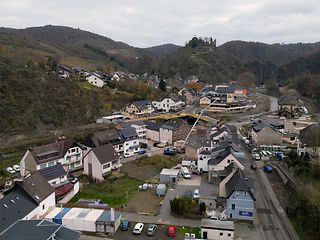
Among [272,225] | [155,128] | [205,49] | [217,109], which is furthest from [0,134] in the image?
[205,49]

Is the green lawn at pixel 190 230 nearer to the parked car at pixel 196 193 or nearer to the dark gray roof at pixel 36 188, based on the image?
the parked car at pixel 196 193

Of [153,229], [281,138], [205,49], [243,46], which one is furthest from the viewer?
[243,46]

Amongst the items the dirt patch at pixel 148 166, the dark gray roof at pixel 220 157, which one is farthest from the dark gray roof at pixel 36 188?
the dark gray roof at pixel 220 157

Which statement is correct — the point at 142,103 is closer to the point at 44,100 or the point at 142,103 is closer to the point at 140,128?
the point at 140,128

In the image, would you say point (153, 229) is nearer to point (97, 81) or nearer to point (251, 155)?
point (251, 155)

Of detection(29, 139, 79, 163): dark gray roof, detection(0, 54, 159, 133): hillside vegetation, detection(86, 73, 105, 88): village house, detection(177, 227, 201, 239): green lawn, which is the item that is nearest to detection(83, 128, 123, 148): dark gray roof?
detection(29, 139, 79, 163): dark gray roof

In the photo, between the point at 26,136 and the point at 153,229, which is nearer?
the point at 153,229

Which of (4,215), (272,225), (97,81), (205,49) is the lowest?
(272,225)

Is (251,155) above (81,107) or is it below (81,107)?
below
